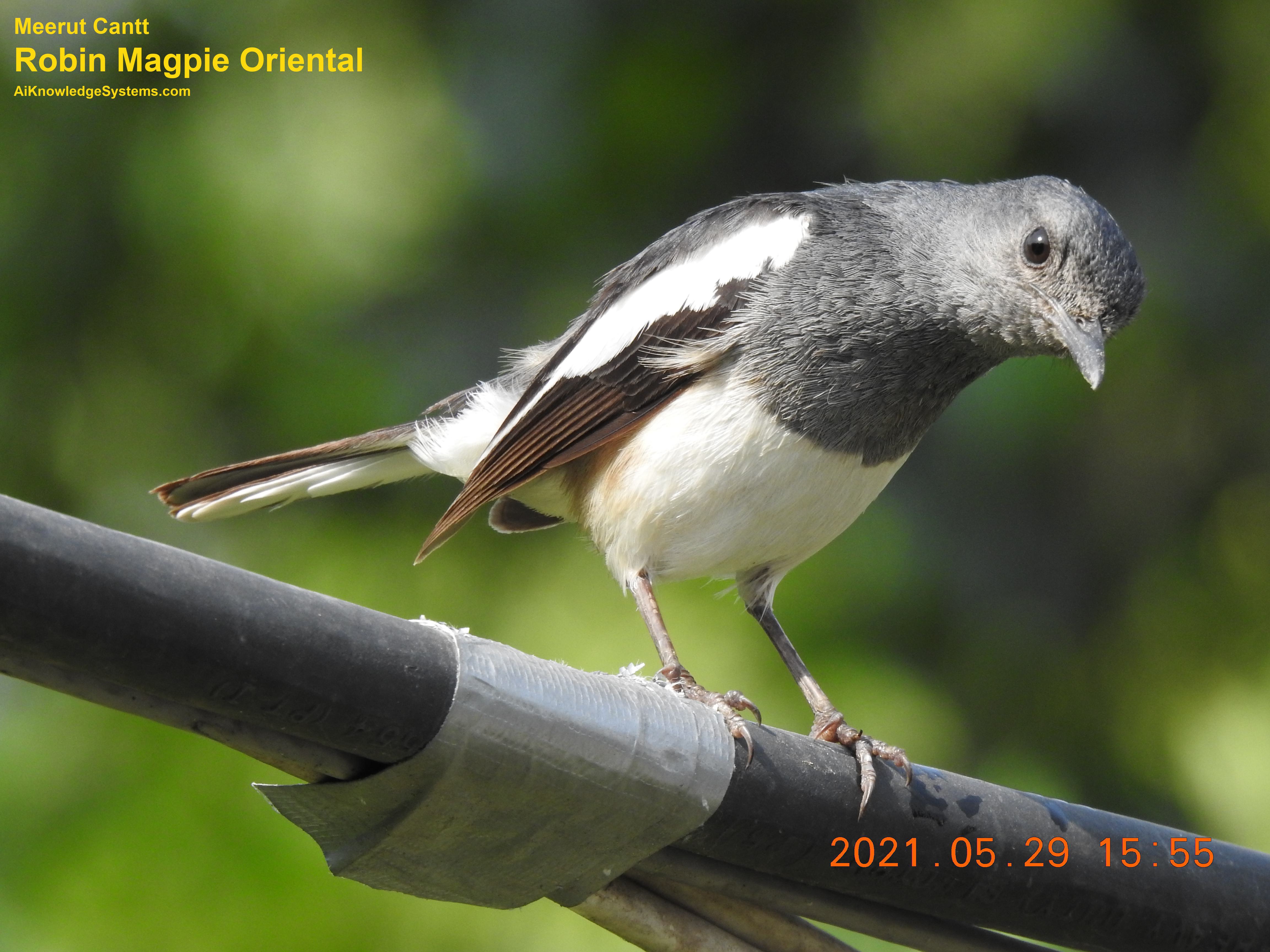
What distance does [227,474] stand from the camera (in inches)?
138

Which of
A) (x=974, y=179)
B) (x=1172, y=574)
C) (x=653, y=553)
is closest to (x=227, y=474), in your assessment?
(x=653, y=553)

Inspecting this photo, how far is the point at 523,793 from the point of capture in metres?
1.57

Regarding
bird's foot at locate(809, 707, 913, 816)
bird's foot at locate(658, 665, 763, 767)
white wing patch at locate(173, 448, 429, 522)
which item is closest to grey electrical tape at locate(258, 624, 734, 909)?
bird's foot at locate(658, 665, 763, 767)

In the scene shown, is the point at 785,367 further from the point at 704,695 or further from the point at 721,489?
the point at 704,695

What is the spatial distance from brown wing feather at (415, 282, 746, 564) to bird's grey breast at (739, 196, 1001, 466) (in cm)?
15

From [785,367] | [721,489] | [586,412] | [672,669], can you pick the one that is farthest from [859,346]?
[672,669]

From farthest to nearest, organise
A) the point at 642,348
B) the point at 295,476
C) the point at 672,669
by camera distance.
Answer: the point at 295,476, the point at 642,348, the point at 672,669

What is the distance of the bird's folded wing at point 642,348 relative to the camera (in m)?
3.14

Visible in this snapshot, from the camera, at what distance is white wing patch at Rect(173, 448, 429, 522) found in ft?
11.3

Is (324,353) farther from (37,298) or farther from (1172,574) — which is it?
(1172,574)

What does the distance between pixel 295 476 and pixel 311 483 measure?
55 millimetres

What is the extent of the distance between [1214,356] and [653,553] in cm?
303
